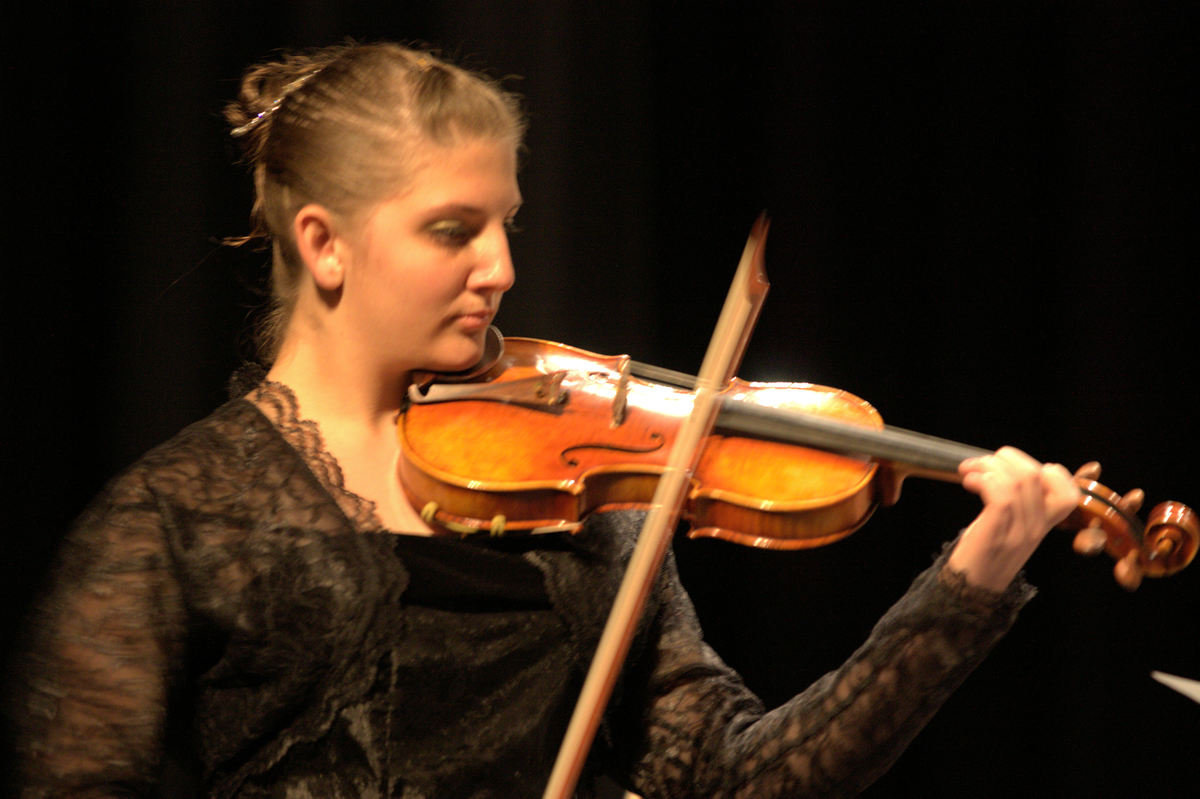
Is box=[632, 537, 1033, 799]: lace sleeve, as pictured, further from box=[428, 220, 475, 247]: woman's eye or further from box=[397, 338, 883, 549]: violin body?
box=[428, 220, 475, 247]: woman's eye

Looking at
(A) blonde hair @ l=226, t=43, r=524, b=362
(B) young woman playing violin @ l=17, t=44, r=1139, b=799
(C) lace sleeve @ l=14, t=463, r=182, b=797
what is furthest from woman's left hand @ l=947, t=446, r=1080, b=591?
(C) lace sleeve @ l=14, t=463, r=182, b=797

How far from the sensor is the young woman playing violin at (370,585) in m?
0.93

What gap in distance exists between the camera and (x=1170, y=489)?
1.57m

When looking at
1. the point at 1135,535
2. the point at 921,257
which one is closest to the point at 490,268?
the point at 1135,535

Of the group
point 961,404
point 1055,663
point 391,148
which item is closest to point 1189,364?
point 961,404

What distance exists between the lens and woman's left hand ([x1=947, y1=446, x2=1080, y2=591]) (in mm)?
898

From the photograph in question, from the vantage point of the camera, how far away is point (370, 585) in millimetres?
968

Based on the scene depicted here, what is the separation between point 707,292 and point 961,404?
0.38 meters

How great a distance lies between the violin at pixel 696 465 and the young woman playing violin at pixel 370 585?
4 centimetres

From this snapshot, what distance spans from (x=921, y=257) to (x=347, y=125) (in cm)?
88

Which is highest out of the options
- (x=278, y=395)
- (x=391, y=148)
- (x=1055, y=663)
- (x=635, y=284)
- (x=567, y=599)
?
(x=391, y=148)

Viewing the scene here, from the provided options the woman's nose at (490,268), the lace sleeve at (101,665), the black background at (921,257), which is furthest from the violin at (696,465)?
the black background at (921,257)

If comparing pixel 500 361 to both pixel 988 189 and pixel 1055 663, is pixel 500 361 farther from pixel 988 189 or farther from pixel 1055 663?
pixel 1055 663

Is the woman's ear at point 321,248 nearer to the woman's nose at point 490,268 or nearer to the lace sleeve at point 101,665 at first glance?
the woman's nose at point 490,268
